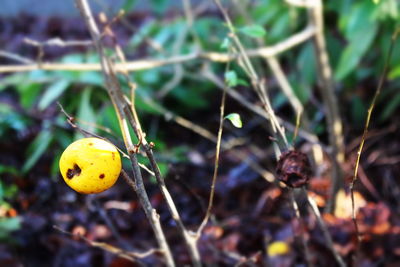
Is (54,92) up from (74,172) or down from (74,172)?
down

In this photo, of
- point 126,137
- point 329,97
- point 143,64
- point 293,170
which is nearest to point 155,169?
point 126,137

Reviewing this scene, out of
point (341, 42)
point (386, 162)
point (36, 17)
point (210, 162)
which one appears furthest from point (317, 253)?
point (36, 17)

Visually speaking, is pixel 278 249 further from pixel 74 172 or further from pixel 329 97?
pixel 74 172

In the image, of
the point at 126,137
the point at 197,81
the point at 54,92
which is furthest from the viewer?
the point at 197,81

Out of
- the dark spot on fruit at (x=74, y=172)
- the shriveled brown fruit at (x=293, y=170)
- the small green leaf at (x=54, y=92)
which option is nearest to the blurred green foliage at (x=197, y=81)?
the small green leaf at (x=54, y=92)

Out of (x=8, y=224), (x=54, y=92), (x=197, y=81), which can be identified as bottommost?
(x=197, y=81)

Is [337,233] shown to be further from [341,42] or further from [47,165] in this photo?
[47,165]

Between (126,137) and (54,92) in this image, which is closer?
(126,137)

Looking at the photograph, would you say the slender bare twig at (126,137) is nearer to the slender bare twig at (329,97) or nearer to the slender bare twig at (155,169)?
the slender bare twig at (155,169)
